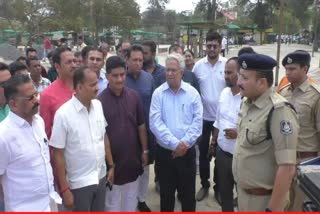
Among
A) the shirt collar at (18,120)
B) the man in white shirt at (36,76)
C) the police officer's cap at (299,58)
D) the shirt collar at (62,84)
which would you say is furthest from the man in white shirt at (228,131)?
the man in white shirt at (36,76)

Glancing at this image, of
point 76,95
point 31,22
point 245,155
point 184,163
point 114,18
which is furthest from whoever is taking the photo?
point 114,18

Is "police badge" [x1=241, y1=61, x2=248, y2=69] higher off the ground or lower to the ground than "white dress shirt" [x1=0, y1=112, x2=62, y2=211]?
higher

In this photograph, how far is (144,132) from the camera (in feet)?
12.6

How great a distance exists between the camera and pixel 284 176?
8.35 ft

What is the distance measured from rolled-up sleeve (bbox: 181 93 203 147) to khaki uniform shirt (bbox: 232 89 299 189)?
0.97m

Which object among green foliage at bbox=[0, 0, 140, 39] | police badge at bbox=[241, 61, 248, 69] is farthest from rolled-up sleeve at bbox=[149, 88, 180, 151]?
green foliage at bbox=[0, 0, 140, 39]

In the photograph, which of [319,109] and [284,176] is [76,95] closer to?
[284,176]

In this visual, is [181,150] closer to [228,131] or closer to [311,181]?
[228,131]

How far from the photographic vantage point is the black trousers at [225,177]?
12.9 ft

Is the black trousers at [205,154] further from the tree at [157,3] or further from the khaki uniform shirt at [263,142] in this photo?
the tree at [157,3]

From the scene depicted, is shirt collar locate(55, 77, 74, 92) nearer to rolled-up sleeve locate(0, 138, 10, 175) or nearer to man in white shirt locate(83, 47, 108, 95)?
man in white shirt locate(83, 47, 108, 95)

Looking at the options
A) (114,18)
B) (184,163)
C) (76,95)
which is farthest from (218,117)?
(114,18)

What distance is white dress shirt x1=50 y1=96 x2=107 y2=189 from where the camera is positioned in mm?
2986

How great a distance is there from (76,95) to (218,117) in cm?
167
